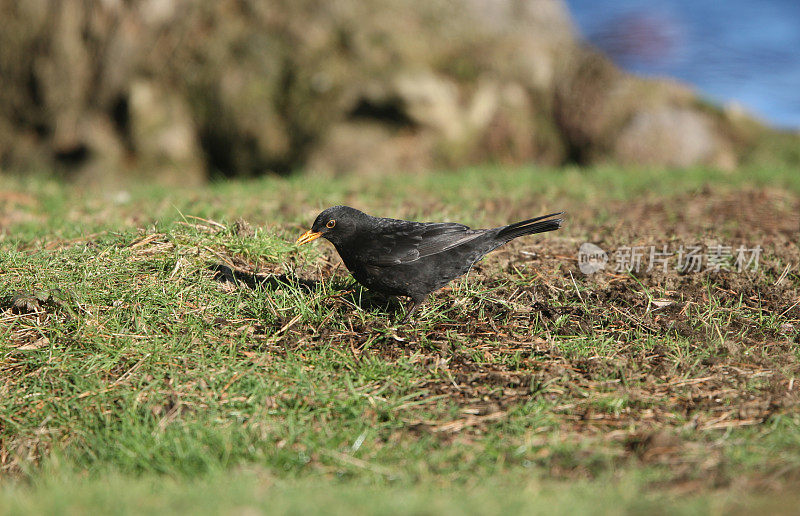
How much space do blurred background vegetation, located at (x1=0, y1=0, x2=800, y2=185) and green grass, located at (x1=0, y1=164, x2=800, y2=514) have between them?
4836 millimetres

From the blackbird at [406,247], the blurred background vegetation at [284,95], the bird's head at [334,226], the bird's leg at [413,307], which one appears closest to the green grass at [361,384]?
the bird's leg at [413,307]

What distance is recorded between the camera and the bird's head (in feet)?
13.8

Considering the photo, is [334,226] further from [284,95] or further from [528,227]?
[284,95]

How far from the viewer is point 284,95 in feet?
32.2

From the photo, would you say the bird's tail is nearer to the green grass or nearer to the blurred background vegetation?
the green grass

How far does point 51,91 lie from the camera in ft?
33.3

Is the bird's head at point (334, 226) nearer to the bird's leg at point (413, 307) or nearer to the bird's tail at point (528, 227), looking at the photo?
the bird's leg at point (413, 307)

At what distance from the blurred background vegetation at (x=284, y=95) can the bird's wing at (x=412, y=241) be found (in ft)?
17.8

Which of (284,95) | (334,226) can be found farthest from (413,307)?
(284,95)

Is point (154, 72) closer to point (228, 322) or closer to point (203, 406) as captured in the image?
point (228, 322)

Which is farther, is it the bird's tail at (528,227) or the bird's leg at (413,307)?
the bird's tail at (528,227)

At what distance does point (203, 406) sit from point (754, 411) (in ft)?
8.60

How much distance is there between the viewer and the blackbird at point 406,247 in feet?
13.4

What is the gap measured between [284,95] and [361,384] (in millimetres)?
7068
